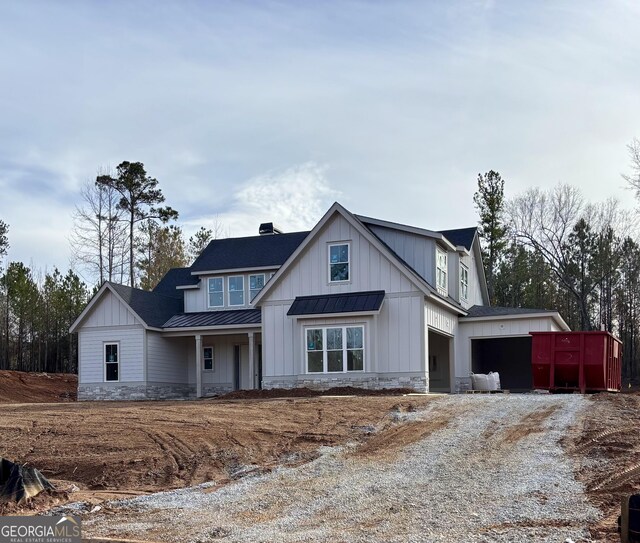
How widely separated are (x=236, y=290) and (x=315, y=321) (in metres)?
7.85

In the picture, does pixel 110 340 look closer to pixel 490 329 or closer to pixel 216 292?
pixel 216 292

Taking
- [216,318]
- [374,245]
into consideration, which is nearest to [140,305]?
[216,318]

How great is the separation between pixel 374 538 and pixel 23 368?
44.8 metres

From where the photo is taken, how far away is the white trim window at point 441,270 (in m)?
29.3

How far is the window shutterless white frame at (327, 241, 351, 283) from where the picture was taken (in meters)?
27.5

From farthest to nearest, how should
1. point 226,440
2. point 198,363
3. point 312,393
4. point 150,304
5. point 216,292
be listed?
1. point 216,292
2. point 150,304
3. point 198,363
4. point 312,393
5. point 226,440

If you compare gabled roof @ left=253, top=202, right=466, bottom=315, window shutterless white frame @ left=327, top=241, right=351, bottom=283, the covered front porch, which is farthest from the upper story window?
the covered front porch

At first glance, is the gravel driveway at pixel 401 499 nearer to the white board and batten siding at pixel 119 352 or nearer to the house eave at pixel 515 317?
the house eave at pixel 515 317

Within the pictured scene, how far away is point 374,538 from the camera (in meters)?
9.66

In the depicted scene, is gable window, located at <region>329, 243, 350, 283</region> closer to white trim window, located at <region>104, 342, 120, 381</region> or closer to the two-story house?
the two-story house

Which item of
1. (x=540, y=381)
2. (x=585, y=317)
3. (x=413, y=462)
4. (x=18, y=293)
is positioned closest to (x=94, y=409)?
(x=413, y=462)

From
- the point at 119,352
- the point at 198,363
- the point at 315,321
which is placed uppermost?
the point at 315,321

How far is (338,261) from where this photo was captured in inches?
1089

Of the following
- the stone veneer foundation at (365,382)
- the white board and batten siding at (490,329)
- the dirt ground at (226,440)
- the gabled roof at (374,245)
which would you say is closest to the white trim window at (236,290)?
the gabled roof at (374,245)
